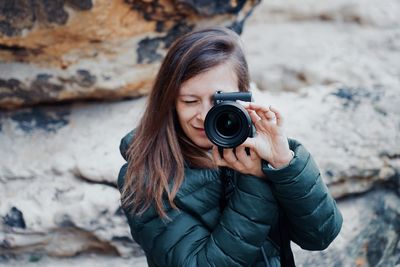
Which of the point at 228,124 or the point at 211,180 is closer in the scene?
the point at 228,124

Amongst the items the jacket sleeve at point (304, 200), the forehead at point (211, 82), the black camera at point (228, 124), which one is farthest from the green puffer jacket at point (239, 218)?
the forehead at point (211, 82)

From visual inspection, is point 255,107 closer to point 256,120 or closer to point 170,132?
point 256,120

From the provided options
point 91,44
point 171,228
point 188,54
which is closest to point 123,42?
point 91,44

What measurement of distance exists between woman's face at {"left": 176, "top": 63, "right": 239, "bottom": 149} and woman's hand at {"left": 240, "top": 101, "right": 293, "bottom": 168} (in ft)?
0.55

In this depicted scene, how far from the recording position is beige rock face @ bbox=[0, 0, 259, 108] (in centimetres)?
266

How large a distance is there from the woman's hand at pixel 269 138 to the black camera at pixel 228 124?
27 millimetres

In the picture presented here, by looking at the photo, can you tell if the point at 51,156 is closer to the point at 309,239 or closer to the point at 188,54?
the point at 188,54

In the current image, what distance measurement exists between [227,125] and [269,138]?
0.12m

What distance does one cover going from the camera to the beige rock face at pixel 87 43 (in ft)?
8.71

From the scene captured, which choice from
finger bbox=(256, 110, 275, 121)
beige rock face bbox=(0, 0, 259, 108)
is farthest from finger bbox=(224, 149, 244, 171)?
beige rock face bbox=(0, 0, 259, 108)

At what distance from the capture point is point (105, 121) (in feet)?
9.64

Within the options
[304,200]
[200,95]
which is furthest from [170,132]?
[304,200]

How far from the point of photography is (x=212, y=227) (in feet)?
5.95

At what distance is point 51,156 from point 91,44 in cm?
49
